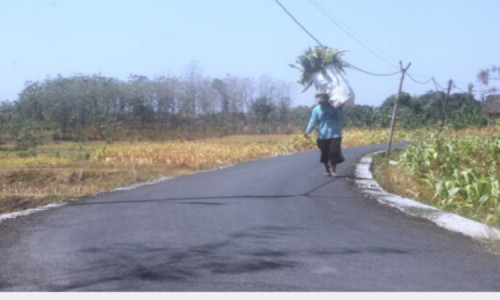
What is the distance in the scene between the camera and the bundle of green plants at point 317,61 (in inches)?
529

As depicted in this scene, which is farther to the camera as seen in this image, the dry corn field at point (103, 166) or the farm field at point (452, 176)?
the dry corn field at point (103, 166)

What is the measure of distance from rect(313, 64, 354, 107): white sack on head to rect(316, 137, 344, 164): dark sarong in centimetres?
80

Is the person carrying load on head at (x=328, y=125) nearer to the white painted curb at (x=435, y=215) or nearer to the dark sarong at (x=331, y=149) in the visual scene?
the dark sarong at (x=331, y=149)

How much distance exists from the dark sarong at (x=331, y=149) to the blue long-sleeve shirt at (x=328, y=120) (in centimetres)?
10

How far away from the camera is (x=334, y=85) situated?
1277 cm

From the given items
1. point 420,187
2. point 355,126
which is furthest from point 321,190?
point 355,126

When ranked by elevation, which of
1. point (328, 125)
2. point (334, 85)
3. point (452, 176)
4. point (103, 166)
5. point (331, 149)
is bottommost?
point (103, 166)

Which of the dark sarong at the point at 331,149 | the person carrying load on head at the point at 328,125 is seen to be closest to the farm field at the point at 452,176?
the dark sarong at the point at 331,149

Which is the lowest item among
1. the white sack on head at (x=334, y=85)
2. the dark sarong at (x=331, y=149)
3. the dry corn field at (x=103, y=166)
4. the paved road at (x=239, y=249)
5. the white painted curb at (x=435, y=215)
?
the dry corn field at (x=103, y=166)

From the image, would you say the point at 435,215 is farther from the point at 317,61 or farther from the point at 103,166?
the point at 103,166

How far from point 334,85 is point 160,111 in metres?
42.9

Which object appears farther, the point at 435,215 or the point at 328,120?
the point at 328,120

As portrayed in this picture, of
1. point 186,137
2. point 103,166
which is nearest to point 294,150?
point 103,166

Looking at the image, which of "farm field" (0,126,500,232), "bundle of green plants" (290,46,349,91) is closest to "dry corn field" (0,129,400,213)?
"farm field" (0,126,500,232)
